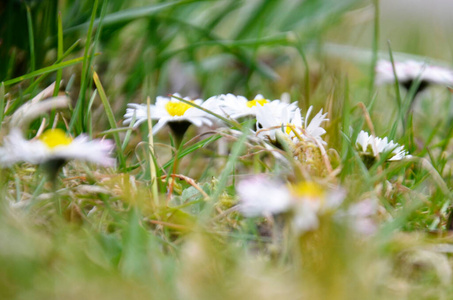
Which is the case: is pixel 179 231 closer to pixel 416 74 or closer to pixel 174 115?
pixel 174 115

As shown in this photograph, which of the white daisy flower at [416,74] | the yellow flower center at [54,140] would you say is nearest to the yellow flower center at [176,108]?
the yellow flower center at [54,140]

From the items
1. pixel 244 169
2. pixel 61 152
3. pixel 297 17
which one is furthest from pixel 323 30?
pixel 61 152

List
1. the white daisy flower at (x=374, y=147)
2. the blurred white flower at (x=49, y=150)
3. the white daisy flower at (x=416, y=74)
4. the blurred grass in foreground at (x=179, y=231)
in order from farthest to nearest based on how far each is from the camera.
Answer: the white daisy flower at (x=416, y=74), the white daisy flower at (x=374, y=147), the blurred white flower at (x=49, y=150), the blurred grass in foreground at (x=179, y=231)

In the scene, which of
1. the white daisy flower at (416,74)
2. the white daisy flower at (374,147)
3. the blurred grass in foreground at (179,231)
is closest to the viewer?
the blurred grass in foreground at (179,231)

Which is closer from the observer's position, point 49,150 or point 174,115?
point 49,150

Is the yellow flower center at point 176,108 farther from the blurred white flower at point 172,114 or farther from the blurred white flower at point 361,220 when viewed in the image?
the blurred white flower at point 361,220

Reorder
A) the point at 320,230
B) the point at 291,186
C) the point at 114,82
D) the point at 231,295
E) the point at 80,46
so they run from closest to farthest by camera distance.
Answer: the point at 231,295 < the point at 320,230 < the point at 291,186 < the point at 80,46 < the point at 114,82

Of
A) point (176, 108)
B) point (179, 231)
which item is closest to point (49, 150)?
point (179, 231)

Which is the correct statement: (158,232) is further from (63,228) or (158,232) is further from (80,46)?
(80,46)
